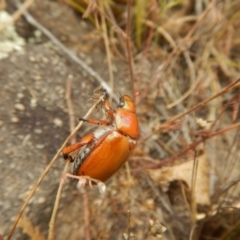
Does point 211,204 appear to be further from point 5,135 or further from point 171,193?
point 5,135

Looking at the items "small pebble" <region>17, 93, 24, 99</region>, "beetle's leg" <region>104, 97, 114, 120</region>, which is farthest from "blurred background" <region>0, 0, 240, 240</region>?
"beetle's leg" <region>104, 97, 114, 120</region>

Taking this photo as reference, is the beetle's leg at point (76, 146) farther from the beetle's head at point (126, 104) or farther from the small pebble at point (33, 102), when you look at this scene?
the small pebble at point (33, 102)

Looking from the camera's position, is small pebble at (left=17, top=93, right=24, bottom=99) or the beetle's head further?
small pebble at (left=17, top=93, right=24, bottom=99)

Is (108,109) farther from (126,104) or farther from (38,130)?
(38,130)

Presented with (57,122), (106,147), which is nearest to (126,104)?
(106,147)

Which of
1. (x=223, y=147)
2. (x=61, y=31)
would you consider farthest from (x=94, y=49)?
(x=223, y=147)

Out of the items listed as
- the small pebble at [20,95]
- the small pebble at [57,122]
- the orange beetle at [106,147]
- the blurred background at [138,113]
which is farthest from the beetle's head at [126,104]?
the small pebble at [20,95]

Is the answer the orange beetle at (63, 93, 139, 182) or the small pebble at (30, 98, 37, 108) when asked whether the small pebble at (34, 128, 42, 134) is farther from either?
the orange beetle at (63, 93, 139, 182)

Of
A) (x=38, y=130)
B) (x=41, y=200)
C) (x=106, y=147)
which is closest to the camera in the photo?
(x=106, y=147)
